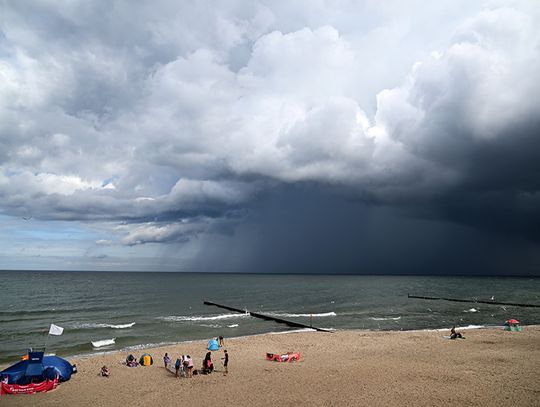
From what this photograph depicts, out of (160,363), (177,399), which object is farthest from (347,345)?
(177,399)

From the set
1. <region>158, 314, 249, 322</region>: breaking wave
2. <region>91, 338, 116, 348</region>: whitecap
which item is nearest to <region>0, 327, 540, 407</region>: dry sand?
<region>91, 338, 116, 348</region>: whitecap

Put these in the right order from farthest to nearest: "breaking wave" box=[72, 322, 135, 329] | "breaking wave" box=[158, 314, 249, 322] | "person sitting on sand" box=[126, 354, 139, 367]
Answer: "breaking wave" box=[158, 314, 249, 322] → "breaking wave" box=[72, 322, 135, 329] → "person sitting on sand" box=[126, 354, 139, 367]

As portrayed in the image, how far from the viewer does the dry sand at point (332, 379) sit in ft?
62.6

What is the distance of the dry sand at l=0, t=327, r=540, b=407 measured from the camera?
1909 centimetres

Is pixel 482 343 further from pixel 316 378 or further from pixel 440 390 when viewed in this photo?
pixel 316 378

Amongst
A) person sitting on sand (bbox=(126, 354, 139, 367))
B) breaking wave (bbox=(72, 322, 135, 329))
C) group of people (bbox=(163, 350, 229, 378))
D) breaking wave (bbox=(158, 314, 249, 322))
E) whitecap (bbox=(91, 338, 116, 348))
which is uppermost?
group of people (bbox=(163, 350, 229, 378))

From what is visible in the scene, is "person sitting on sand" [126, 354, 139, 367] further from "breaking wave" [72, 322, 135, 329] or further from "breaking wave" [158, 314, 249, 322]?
"breaking wave" [158, 314, 249, 322]

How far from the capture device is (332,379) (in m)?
22.5

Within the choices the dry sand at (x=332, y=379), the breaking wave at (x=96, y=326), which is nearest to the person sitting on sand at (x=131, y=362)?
the dry sand at (x=332, y=379)

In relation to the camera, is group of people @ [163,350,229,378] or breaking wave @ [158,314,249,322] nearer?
group of people @ [163,350,229,378]

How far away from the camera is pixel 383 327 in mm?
47875

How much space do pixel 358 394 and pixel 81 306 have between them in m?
64.7

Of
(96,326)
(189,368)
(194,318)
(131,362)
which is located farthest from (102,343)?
(194,318)

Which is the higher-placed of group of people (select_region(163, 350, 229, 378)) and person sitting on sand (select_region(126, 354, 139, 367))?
group of people (select_region(163, 350, 229, 378))
